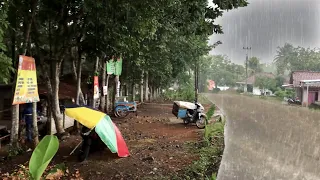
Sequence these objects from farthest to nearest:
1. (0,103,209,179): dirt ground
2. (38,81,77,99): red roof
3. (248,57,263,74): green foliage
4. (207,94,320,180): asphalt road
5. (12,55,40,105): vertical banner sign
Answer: (248,57,263,74): green foliage < (38,81,77,99): red roof < (207,94,320,180): asphalt road < (12,55,40,105): vertical banner sign < (0,103,209,179): dirt ground

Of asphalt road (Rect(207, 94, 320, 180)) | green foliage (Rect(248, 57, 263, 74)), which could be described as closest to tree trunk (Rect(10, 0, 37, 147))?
asphalt road (Rect(207, 94, 320, 180))

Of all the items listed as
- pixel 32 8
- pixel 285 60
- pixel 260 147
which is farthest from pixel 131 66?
pixel 285 60

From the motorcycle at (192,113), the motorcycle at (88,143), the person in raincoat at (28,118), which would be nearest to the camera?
the motorcycle at (88,143)

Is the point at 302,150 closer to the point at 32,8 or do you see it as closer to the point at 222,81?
the point at 32,8

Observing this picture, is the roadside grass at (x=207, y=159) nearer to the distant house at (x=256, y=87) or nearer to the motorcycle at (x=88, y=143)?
the motorcycle at (x=88, y=143)

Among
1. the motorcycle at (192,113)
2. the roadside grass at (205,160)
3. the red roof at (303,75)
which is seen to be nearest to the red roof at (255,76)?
the red roof at (303,75)

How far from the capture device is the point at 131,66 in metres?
20.5

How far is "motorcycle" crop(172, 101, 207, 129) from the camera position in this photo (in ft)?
44.8

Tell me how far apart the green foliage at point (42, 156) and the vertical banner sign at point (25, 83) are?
10.0 feet

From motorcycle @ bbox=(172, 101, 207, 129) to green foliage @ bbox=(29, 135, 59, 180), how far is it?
965cm

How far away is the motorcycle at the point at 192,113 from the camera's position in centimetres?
1365

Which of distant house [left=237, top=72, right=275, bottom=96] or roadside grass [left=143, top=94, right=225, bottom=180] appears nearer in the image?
roadside grass [left=143, top=94, right=225, bottom=180]

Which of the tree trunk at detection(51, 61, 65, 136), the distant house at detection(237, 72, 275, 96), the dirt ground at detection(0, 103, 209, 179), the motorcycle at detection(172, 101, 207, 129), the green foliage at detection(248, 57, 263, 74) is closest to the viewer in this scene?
the dirt ground at detection(0, 103, 209, 179)

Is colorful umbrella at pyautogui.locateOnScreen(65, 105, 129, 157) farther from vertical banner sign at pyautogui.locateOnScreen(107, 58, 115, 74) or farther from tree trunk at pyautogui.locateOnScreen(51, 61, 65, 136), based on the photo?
vertical banner sign at pyautogui.locateOnScreen(107, 58, 115, 74)
